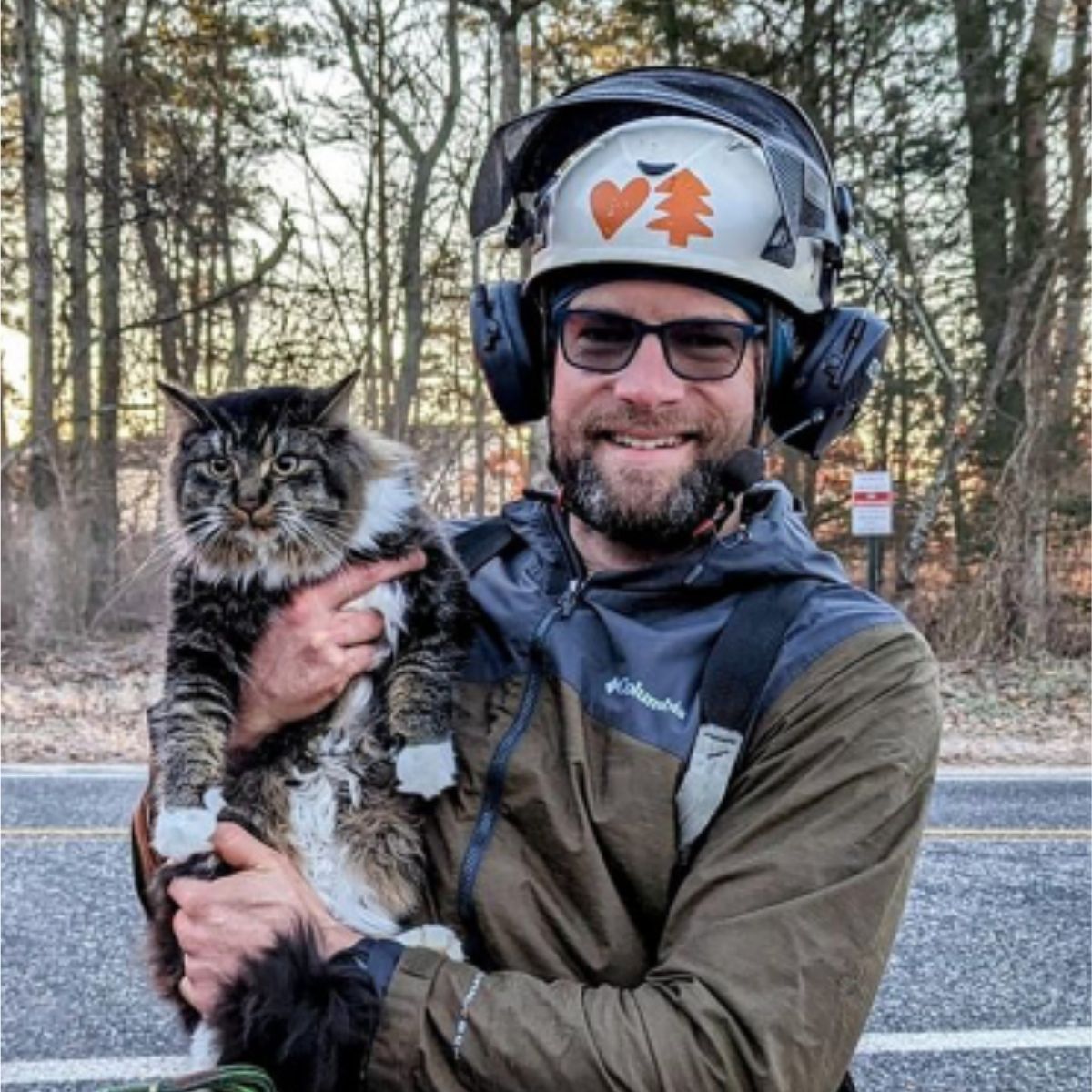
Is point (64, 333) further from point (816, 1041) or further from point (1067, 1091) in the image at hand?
point (816, 1041)

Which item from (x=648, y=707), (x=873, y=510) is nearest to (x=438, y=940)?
(x=648, y=707)

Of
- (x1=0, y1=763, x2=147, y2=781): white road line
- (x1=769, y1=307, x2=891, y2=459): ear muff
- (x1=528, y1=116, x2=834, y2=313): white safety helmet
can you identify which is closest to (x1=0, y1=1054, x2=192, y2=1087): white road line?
(x1=769, y1=307, x2=891, y2=459): ear muff

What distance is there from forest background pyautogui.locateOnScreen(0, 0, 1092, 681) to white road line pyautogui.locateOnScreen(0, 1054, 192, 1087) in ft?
30.4

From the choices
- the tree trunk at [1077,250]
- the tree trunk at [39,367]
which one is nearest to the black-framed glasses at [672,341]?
the tree trunk at [39,367]

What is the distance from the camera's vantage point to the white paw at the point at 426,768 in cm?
209

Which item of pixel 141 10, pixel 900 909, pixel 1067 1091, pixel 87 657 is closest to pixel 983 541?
pixel 87 657

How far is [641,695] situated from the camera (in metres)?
1.92

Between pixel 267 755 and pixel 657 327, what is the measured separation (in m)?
1.13

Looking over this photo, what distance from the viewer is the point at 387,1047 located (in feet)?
5.48

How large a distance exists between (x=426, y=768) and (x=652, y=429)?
720 millimetres

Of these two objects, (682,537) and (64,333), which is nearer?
(682,537)

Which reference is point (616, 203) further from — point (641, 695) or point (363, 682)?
point (363, 682)

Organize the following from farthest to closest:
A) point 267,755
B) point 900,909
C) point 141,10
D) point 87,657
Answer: point 141,10
point 87,657
point 267,755
point 900,909

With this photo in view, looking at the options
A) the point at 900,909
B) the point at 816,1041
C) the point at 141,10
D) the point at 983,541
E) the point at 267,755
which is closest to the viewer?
the point at 816,1041
